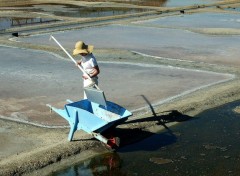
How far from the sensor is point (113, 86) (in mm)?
12969

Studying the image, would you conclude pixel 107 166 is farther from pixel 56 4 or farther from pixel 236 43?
pixel 56 4

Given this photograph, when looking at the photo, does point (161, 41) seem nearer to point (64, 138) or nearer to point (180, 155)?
point (64, 138)

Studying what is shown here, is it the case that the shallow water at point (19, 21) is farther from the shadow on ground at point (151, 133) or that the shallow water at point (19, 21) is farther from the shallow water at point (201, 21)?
the shadow on ground at point (151, 133)

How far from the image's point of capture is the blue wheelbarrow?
8094 millimetres

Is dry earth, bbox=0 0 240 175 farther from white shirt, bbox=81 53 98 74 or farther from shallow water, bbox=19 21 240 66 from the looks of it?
shallow water, bbox=19 21 240 66

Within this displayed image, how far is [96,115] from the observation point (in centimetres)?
852

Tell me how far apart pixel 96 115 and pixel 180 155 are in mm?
1684

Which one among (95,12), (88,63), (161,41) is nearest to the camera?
(88,63)

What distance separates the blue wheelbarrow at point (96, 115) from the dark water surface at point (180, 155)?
463mm

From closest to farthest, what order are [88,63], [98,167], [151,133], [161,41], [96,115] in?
[98,167] < [96,115] < [88,63] < [151,133] < [161,41]

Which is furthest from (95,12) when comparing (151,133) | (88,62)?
(88,62)

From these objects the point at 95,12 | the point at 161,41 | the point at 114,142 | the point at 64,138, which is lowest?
the point at 64,138

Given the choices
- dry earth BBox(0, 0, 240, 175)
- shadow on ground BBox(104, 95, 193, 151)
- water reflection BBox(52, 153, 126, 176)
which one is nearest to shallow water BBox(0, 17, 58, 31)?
dry earth BBox(0, 0, 240, 175)

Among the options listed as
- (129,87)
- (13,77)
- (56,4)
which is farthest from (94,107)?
(56,4)
